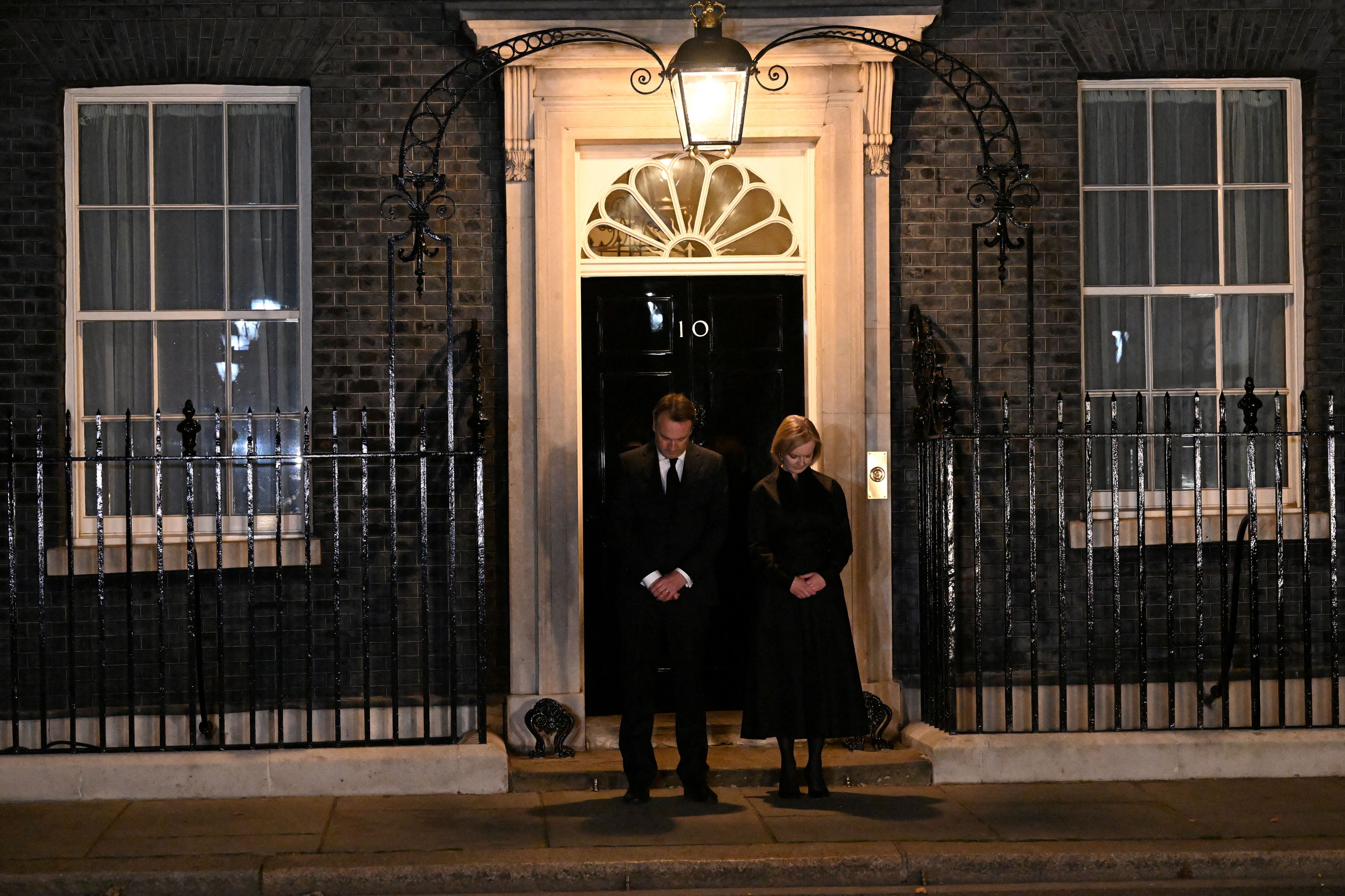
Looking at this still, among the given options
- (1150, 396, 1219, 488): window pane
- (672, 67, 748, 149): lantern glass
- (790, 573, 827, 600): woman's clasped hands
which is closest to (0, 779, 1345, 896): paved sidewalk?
(790, 573, 827, 600): woman's clasped hands

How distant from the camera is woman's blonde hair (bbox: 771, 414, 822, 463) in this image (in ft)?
21.5

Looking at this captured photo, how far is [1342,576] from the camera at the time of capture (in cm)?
790

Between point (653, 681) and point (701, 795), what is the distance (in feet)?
1.89

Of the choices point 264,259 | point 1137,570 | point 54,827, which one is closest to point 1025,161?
point 1137,570

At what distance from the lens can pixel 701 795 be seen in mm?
6609

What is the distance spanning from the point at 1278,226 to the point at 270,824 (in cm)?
634

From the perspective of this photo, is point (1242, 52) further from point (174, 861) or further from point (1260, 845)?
Result: point (174, 861)

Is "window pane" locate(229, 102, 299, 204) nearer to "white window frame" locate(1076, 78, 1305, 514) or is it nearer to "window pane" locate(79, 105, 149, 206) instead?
"window pane" locate(79, 105, 149, 206)

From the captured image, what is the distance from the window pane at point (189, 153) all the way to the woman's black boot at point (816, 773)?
4365mm

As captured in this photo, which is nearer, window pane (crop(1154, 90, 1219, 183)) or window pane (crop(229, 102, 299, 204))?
window pane (crop(229, 102, 299, 204))

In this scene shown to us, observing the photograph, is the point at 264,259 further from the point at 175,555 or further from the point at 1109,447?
the point at 1109,447

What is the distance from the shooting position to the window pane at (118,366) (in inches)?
303

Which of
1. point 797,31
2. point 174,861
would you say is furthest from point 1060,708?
point 174,861

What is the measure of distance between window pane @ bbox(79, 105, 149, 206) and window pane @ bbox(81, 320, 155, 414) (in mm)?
691
